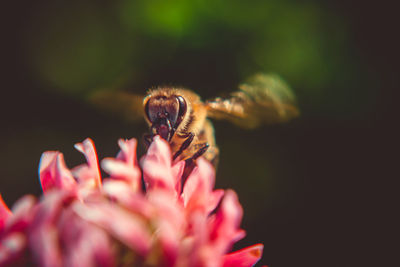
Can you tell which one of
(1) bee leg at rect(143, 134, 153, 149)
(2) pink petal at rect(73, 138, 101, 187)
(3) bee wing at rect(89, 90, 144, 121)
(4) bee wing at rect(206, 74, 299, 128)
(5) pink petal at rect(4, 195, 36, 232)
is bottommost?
(5) pink petal at rect(4, 195, 36, 232)

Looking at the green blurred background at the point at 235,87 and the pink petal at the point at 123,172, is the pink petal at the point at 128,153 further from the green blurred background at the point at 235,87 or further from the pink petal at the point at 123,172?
the green blurred background at the point at 235,87

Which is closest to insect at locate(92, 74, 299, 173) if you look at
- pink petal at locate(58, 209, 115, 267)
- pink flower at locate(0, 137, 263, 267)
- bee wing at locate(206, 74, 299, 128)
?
bee wing at locate(206, 74, 299, 128)

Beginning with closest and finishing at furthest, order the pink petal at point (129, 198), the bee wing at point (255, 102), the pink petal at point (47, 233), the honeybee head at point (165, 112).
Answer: the pink petal at point (47, 233) < the pink petal at point (129, 198) < the honeybee head at point (165, 112) < the bee wing at point (255, 102)

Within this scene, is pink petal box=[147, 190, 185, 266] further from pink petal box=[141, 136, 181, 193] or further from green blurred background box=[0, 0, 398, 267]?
green blurred background box=[0, 0, 398, 267]

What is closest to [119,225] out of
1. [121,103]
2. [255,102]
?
[255,102]

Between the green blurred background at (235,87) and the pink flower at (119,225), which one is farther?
the green blurred background at (235,87)

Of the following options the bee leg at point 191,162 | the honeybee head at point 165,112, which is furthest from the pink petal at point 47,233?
the bee leg at point 191,162

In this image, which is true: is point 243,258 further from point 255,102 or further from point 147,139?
point 255,102
